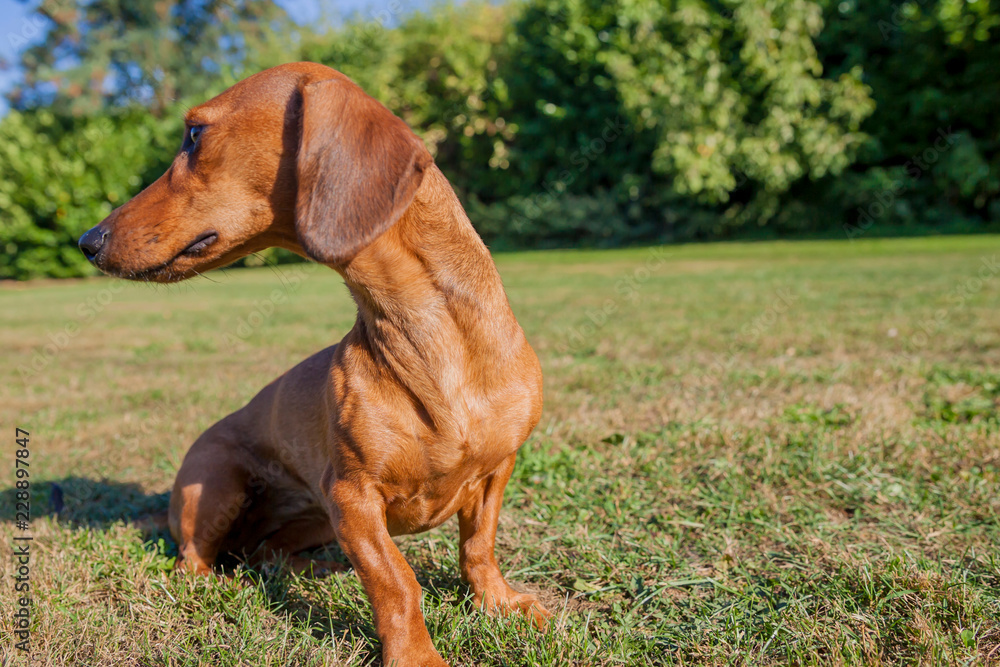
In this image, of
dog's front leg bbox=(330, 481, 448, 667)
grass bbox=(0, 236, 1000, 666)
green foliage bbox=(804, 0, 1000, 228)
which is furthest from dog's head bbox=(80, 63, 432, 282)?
green foliage bbox=(804, 0, 1000, 228)

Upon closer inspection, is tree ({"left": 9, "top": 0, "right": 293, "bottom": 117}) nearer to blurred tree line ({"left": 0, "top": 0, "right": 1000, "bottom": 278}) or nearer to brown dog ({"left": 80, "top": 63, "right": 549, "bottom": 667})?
blurred tree line ({"left": 0, "top": 0, "right": 1000, "bottom": 278})

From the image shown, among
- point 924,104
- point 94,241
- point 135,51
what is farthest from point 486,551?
point 135,51

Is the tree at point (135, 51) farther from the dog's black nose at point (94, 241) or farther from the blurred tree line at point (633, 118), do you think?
the dog's black nose at point (94, 241)

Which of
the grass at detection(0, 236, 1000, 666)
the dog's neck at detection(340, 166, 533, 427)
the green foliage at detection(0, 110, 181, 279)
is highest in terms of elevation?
the dog's neck at detection(340, 166, 533, 427)

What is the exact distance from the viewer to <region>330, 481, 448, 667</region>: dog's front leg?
6.34 feet

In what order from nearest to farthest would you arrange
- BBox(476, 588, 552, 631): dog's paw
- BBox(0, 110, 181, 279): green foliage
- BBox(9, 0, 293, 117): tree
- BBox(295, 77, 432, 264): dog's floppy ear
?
1. BBox(295, 77, 432, 264): dog's floppy ear
2. BBox(476, 588, 552, 631): dog's paw
3. BBox(0, 110, 181, 279): green foliage
4. BBox(9, 0, 293, 117): tree

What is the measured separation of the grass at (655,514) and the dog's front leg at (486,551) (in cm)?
11

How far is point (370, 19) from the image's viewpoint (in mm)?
27922

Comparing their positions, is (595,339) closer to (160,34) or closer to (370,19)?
(370,19)

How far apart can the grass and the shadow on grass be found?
17 millimetres

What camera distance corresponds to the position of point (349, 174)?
1812 millimetres

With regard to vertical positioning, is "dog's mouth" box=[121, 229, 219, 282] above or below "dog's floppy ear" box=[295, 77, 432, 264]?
below

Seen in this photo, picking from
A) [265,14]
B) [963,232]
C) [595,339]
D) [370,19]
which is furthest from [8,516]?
[265,14]

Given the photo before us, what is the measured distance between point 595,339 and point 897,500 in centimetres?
426
